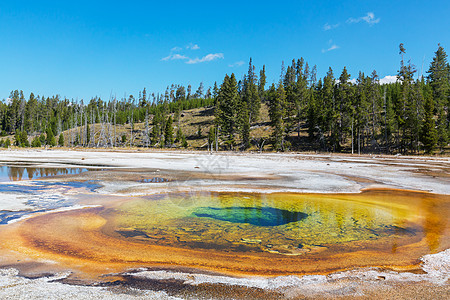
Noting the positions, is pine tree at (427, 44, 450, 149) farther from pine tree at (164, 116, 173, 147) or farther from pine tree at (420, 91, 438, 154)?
pine tree at (164, 116, 173, 147)

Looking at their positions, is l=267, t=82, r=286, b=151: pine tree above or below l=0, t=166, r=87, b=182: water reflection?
above

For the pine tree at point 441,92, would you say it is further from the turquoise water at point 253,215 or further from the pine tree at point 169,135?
the pine tree at point 169,135

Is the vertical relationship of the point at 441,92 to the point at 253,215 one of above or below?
above

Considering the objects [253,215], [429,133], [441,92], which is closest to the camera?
[253,215]

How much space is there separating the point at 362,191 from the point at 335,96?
174 feet

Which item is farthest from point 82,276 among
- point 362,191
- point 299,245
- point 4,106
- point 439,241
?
point 4,106

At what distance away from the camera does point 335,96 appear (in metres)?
62.9

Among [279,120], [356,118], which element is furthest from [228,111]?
[356,118]

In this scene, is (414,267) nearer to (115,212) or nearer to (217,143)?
(115,212)

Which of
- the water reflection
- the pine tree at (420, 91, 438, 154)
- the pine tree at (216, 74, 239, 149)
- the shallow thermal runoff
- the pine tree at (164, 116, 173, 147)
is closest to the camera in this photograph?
the shallow thermal runoff

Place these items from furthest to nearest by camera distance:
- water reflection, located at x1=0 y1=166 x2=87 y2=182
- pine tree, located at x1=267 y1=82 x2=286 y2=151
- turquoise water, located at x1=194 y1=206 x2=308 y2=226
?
1. pine tree, located at x1=267 y1=82 x2=286 y2=151
2. water reflection, located at x1=0 y1=166 x2=87 y2=182
3. turquoise water, located at x1=194 y1=206 x2=308 y2=226

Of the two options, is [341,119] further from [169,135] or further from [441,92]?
[169,135]

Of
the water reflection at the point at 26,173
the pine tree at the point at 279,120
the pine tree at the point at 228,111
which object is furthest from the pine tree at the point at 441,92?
the water reflection at the point at 26,173

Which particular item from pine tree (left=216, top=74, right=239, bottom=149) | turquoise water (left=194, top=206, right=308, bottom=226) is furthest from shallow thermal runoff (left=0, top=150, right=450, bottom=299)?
pine tree (left=216, top=74, right=239, bottom=149)
